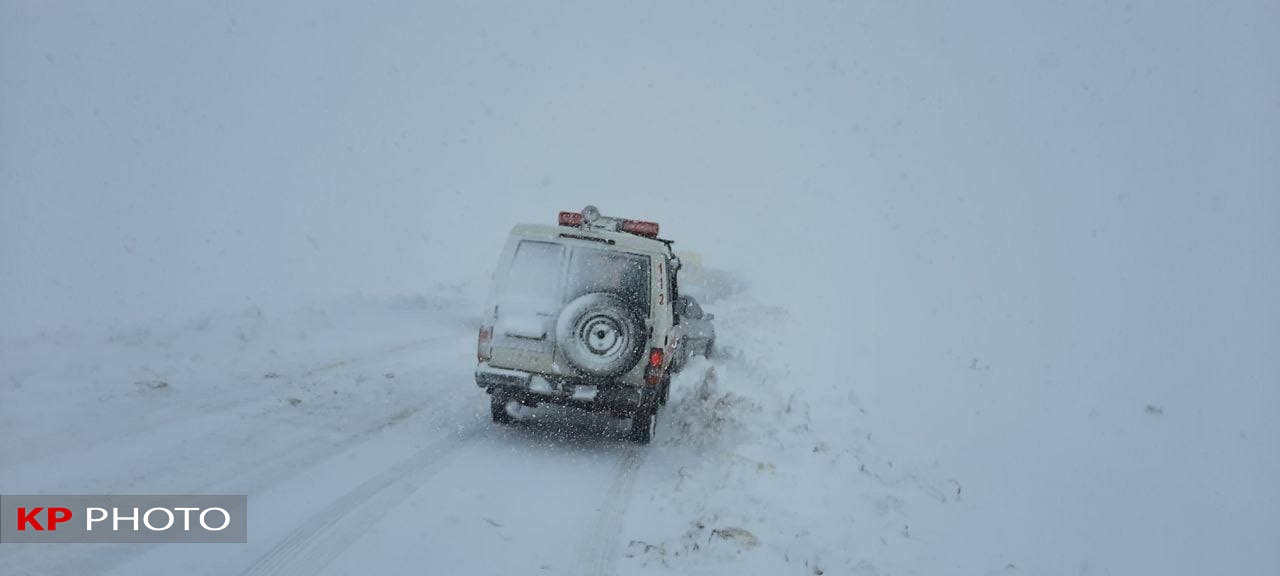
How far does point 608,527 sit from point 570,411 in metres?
4.06

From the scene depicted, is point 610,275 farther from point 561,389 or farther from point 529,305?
point 561,389

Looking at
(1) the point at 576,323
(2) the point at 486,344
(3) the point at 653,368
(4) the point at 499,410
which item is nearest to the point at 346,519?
(2) the point at 486,344

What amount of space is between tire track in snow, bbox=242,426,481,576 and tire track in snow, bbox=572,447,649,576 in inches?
59.0

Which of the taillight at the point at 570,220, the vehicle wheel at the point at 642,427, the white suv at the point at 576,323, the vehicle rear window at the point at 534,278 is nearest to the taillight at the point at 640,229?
the taillight at the point at 570,220

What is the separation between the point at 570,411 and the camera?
31.3 feet

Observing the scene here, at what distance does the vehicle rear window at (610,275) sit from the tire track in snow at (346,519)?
2159 millimetres

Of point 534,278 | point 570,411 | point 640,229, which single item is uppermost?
point 640,229

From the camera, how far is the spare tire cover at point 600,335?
7.00 metres

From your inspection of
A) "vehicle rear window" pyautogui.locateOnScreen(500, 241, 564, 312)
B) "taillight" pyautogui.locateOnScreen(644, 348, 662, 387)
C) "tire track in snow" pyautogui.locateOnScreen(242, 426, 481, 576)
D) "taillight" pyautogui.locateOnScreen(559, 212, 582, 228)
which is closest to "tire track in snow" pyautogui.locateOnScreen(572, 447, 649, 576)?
"taillight" pyautogui.locateOnScreen(644, 348, 662, 387)

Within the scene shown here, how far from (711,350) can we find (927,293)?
13.3m

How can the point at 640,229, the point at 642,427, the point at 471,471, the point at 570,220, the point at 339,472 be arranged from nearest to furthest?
the point at 339,472
the point at 471,471
the point at 642,427
the point at 570,220
the point at 640,229

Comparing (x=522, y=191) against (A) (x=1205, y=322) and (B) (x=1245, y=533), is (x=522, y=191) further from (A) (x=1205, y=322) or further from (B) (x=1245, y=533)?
(B) (x=1245, y=533)

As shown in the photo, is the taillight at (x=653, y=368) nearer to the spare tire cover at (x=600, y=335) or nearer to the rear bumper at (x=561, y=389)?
the rear bumper at (x=561, y=389)

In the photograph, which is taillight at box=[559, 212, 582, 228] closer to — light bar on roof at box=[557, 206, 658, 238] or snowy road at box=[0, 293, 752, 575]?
light bar on roof at box=[557, 206, 658, 238]
